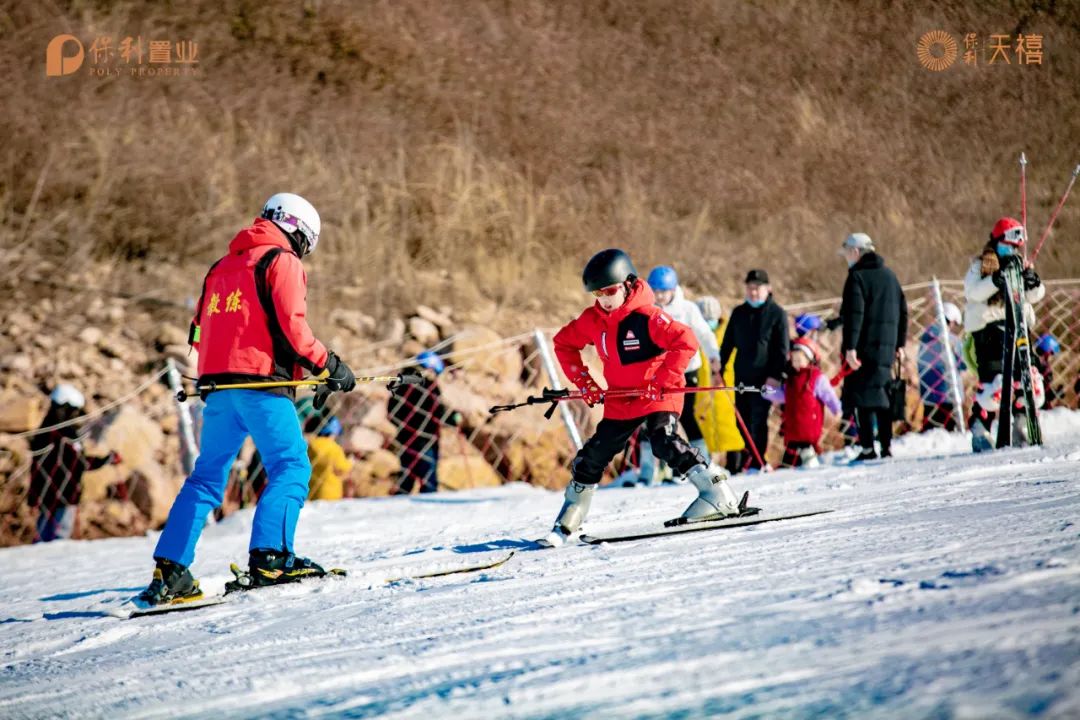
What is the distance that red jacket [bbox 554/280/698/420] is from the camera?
518 cm

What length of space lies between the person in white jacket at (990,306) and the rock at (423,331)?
21.0 ft

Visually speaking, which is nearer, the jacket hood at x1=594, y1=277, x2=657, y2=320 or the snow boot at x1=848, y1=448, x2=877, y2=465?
the jacket hood at x1=594, y1=277, x2=657, y2=320

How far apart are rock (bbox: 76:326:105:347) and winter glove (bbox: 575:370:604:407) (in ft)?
25.9

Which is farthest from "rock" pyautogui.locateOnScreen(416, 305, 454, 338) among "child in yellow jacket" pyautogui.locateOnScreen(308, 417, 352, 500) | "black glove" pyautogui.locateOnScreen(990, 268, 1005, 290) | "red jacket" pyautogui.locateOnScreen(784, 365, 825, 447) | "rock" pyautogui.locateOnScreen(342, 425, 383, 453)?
"black glove" pyautogui.locateOnScreen(990, 268, 1005, 290)

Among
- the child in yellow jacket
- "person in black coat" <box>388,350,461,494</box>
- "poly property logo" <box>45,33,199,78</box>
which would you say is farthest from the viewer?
"poly property logo" <box>45,33,199,78</box>

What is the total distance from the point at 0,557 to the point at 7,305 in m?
4.54

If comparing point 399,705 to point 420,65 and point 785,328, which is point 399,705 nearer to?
point 785,328

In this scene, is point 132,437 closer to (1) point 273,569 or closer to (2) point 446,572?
(1) point 273,569

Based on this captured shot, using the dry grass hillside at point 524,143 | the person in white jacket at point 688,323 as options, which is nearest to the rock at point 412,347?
the dry grass hillside at point 524,143

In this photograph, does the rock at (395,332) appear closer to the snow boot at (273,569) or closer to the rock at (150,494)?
the rock at (150,494)

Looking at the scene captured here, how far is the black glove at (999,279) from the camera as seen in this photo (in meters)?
7.30

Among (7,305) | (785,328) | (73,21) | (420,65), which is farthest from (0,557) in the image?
(420,65)

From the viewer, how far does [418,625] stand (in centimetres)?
367

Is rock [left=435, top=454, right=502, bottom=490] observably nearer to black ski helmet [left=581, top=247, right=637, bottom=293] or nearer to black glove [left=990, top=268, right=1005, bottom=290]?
black glove [left=990, top=268, right=1005, bottom=290]
